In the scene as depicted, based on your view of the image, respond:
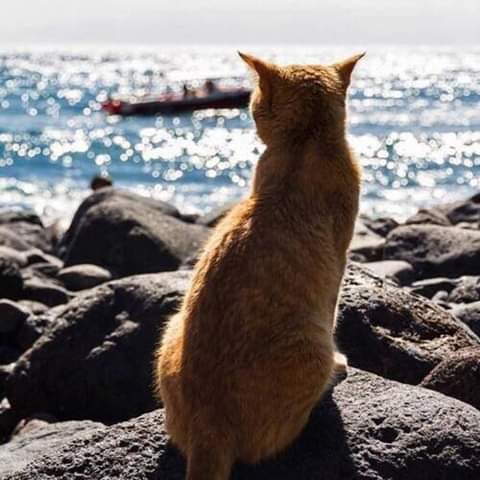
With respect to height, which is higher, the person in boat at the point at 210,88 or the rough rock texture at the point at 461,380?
the rough rock texture at the point at 461,380

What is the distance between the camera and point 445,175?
3409cm

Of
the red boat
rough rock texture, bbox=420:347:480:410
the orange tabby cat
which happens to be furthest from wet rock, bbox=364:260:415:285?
the red boat

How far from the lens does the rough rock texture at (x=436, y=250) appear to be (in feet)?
45.6

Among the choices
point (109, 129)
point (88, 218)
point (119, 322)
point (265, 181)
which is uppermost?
point (265, 181)

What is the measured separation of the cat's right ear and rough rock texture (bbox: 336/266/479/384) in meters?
1.56

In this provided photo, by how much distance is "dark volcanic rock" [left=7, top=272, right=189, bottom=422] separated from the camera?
8.91 metres

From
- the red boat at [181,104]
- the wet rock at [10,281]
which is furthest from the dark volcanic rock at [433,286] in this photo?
the red boat at [181,104]

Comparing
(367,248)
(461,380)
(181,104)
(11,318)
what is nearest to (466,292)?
(367,248)

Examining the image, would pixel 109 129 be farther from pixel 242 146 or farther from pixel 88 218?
pixel 88 218

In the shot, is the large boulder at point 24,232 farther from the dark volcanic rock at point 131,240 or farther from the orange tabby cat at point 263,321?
the orange tabby cat at point 263,321

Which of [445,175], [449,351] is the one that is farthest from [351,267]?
[445,175]

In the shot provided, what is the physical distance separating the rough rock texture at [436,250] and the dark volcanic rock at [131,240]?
2.28m

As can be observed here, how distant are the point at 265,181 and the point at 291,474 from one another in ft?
4.80

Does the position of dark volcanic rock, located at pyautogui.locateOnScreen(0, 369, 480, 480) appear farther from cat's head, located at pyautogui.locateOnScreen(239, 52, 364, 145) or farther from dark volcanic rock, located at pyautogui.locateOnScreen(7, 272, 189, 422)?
dark volcanic rock, located at pyautogui.locateOnScreen(7, 272, 189, 422)
